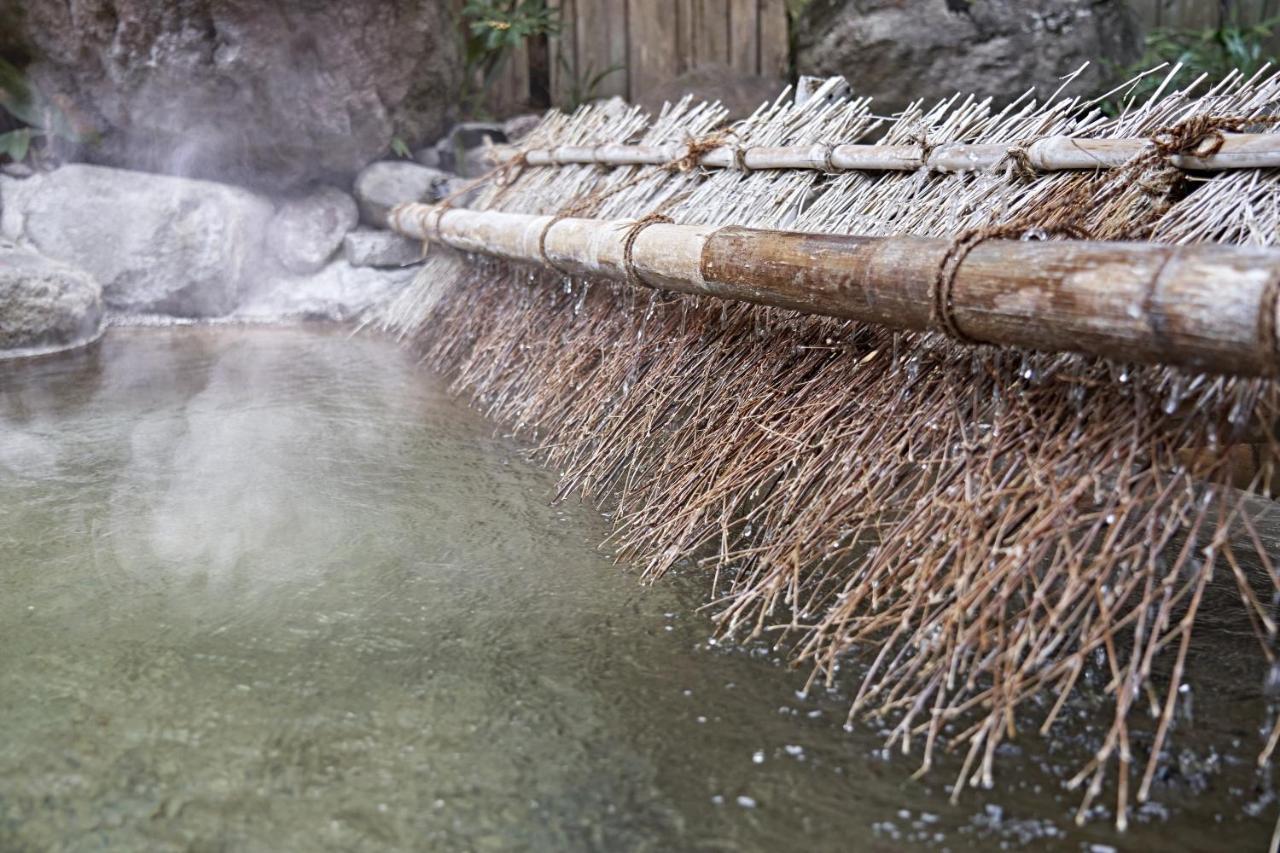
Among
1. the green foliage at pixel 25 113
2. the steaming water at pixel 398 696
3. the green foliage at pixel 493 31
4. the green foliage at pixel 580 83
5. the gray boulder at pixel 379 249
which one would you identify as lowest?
the steaming water at pixel 398 696

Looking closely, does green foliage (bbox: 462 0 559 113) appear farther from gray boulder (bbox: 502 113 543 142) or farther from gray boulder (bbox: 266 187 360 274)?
gray boulder (bbox: 266 187 360 274)

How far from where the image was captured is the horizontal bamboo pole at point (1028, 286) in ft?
5.07

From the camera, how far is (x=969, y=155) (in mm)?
2789

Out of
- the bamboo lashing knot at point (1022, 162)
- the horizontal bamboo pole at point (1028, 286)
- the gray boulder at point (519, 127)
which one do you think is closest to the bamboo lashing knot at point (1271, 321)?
the horizontal bamboo pole at point (1028, 286)

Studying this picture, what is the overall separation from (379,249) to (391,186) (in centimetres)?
35

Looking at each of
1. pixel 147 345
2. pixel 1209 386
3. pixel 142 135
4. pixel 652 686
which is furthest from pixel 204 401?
pixel 1209 386

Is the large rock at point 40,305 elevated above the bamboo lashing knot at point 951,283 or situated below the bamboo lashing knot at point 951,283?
below

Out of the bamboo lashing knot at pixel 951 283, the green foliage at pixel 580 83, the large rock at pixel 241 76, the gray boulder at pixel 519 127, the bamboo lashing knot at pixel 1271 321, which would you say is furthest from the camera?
the green foliage at pixel 580 83

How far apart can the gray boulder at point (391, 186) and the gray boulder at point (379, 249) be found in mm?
125

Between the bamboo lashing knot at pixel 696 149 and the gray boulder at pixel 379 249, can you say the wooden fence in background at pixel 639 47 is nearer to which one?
the gray boulder at pixel 379 249

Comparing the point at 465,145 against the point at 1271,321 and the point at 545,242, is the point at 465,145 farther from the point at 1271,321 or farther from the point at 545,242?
the point at 1271,321

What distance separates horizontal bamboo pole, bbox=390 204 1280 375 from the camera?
60.8 inches

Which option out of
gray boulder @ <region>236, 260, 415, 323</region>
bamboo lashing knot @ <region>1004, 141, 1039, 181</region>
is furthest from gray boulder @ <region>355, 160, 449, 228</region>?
bamboo lashing knot @ <region>1004, 141, 1039, 181</region>

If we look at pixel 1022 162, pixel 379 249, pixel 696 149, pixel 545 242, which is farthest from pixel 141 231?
pixel 1022 162
